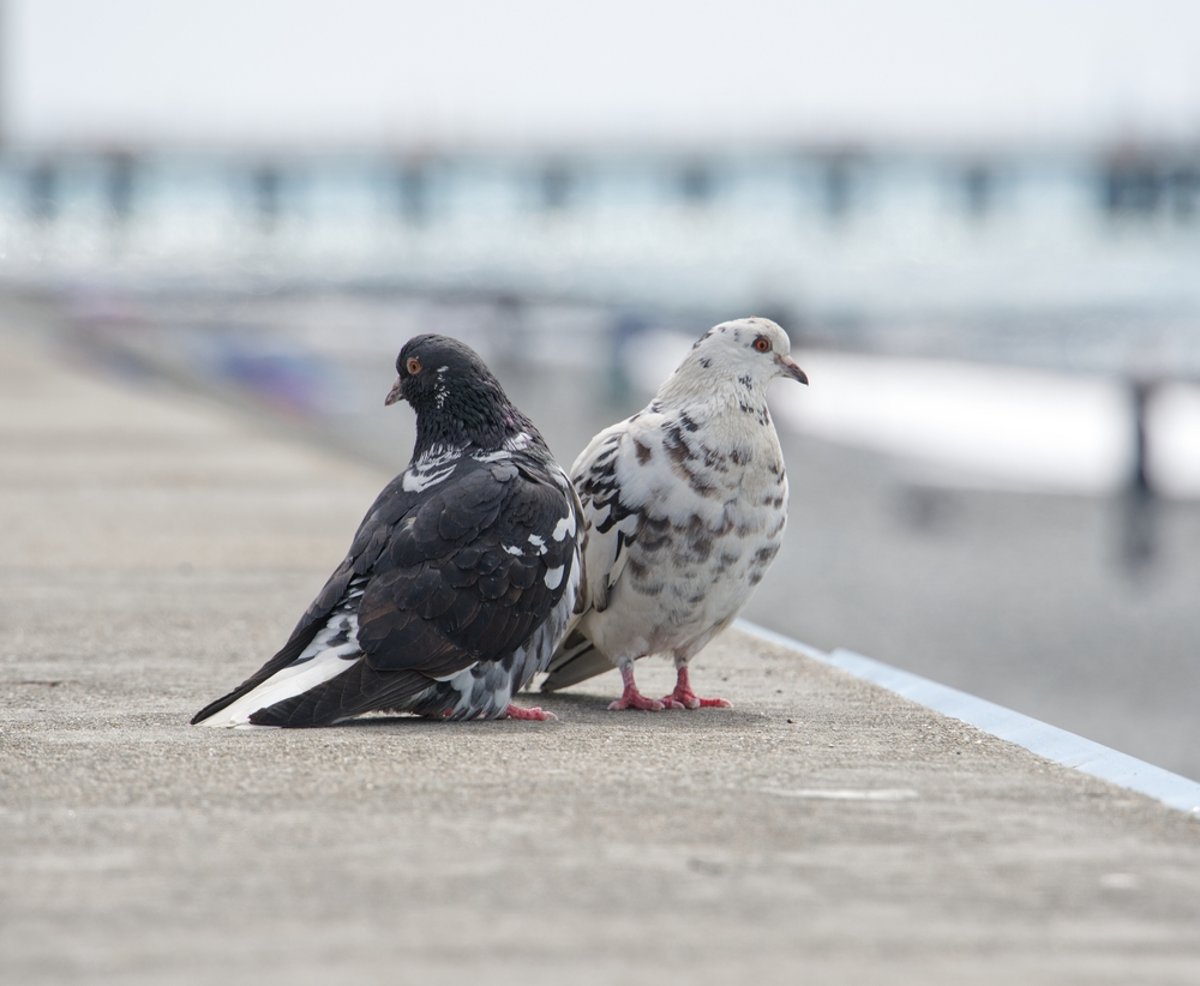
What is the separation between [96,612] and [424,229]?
151 meters

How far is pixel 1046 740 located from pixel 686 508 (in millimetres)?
1222

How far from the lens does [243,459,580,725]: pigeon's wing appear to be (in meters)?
5.68

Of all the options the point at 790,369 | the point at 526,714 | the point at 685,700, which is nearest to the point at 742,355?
the point at 790,369

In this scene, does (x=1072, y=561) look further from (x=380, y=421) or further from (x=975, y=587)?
(x=380, y=421)

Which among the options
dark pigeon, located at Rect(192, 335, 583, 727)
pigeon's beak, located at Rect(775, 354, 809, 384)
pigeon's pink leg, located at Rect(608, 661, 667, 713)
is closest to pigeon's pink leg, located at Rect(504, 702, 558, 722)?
dark pigeon, located at Rect(192, 335, 583, 727)

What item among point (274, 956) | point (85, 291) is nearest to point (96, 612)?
point (274, 956)

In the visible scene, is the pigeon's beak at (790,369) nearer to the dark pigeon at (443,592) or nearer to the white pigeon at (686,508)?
the white pigeon at (686,508)

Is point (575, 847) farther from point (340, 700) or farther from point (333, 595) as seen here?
point (333, 595)

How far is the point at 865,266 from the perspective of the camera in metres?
132

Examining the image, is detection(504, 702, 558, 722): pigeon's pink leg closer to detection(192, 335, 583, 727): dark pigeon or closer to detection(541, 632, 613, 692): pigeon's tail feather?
detection(192, 335, 583, 727): dark pigeon

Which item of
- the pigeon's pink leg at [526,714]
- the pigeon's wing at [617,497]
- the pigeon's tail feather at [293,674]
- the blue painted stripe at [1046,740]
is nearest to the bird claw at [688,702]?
the pigeon's wing at [617,497]

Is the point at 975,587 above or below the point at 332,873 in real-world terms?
below

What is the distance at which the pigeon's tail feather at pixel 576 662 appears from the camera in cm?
661

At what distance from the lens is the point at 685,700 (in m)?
6.43
